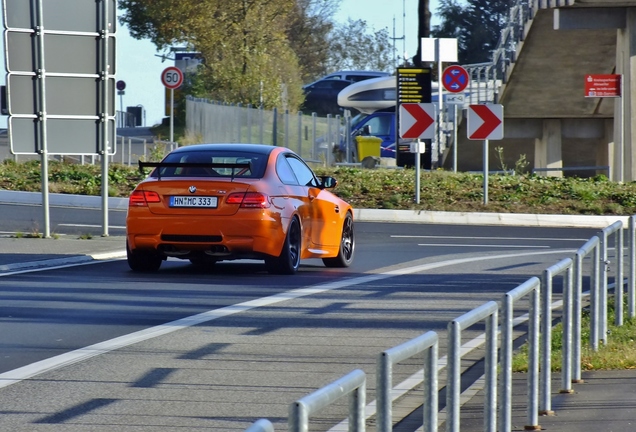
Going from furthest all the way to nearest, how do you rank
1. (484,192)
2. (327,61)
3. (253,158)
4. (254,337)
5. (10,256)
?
(327,61) < (484,192) < (10,256) < (253,158) < (254,337)

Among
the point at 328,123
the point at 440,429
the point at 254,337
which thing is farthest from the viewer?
the point at 328,123

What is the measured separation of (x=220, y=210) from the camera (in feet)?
43.3

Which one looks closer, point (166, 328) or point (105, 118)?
A: point (166, 328)

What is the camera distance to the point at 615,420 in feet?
21.4

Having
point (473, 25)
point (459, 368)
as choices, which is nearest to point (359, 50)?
point (473, 25)

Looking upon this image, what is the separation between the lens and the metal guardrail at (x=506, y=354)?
11.7 feet

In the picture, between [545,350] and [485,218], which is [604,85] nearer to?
[485,218]

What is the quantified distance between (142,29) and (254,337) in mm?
53389

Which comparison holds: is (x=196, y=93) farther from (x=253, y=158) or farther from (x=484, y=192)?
(x=253, y=158)

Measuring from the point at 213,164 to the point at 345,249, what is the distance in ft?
8.97

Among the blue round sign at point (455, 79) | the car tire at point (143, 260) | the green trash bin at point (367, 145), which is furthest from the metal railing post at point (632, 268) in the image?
the green trash bin at point (367, 145)

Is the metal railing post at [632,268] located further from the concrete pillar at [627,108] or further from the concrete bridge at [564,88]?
the concrete pillar at [627,108]

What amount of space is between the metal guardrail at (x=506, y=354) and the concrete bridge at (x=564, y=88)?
20508 mm

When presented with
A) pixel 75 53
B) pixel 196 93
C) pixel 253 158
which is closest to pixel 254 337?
pixel 253 158
